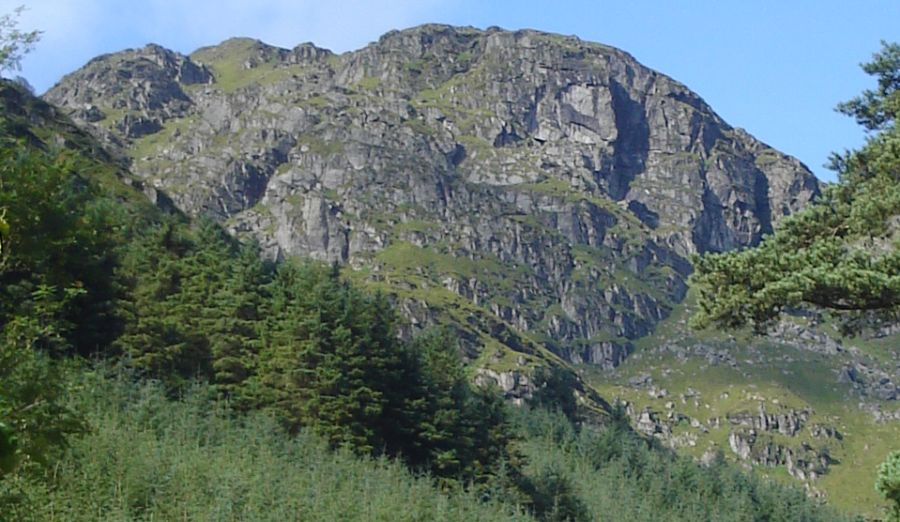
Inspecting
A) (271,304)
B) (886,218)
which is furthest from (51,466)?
(271,304)

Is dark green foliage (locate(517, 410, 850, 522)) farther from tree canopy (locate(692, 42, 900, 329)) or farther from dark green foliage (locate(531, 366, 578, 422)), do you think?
tree canopy (locate(692, 42, 900, 329))

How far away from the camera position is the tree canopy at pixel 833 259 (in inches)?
645

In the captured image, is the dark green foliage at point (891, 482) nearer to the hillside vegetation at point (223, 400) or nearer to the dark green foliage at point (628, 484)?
the hillside vegetation at point (223, 400)

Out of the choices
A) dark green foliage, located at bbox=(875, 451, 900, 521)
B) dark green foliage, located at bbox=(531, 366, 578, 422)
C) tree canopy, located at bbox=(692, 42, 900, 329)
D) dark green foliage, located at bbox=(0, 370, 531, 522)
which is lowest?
dark green foliage, located at bbox=(531, 366, 578, 422)

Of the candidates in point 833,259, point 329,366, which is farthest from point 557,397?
point 833,259

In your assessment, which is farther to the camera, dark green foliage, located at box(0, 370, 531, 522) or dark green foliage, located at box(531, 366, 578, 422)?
dark green foliage, located at box(531, 366, 578, 422)

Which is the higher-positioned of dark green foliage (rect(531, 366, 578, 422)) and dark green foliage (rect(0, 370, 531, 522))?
dark green foliage (rect(0, 370, 531, 522))

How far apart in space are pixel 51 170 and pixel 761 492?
91395 millimetres

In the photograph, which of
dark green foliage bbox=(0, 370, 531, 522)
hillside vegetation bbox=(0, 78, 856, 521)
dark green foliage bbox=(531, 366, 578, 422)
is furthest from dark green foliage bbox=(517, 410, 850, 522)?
dark green foliage bbox=(0, 370, 531, 522)

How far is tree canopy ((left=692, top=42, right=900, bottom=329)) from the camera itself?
16391 millimetres

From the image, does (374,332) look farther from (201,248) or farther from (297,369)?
(201,248)

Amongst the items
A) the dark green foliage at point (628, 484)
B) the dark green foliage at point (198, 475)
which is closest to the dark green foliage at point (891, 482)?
the dark green foliage at point (198, 475)

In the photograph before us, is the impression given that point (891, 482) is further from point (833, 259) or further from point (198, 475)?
point (198, 475)

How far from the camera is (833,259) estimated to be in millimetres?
17500
